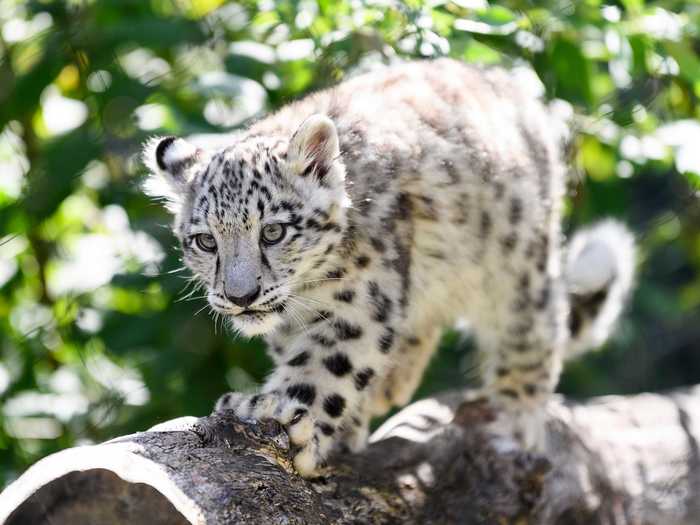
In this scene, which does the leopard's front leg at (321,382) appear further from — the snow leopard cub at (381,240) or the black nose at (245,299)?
the black nose at (245,299)

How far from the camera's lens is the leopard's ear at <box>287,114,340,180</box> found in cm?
430

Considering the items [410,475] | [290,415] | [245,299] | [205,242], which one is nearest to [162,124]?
[205,242]

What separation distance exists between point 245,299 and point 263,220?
0.33 metres

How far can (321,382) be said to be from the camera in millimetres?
4320

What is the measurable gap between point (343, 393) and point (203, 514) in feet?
3.90

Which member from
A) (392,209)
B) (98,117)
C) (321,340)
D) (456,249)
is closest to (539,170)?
(456,249)

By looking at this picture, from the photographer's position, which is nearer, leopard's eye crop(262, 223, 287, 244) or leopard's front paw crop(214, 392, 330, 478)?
leopard's front paw crop(214, 392, 330, 478)

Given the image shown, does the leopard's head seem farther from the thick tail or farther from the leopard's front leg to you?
the thick tail

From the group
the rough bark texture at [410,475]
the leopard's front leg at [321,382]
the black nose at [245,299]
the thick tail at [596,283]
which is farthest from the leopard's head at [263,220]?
the thick tail at [596,283]

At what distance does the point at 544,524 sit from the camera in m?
4.82

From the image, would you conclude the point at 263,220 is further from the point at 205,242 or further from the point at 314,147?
the point at 314,147

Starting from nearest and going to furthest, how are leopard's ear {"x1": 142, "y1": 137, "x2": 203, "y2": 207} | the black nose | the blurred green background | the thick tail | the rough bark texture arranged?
the rough bark texture, the black nose, leopard's ear {"x1": 142, "y1": 137, "x2": 203, "y2": 207}, the blurred green background, the thick tail

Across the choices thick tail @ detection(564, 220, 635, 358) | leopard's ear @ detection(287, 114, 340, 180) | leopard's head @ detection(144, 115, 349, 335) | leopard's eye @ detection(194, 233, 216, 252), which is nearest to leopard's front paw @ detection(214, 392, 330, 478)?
leopard's head @ detection(144, 115, 349, 335)

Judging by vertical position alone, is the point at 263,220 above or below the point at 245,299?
above
